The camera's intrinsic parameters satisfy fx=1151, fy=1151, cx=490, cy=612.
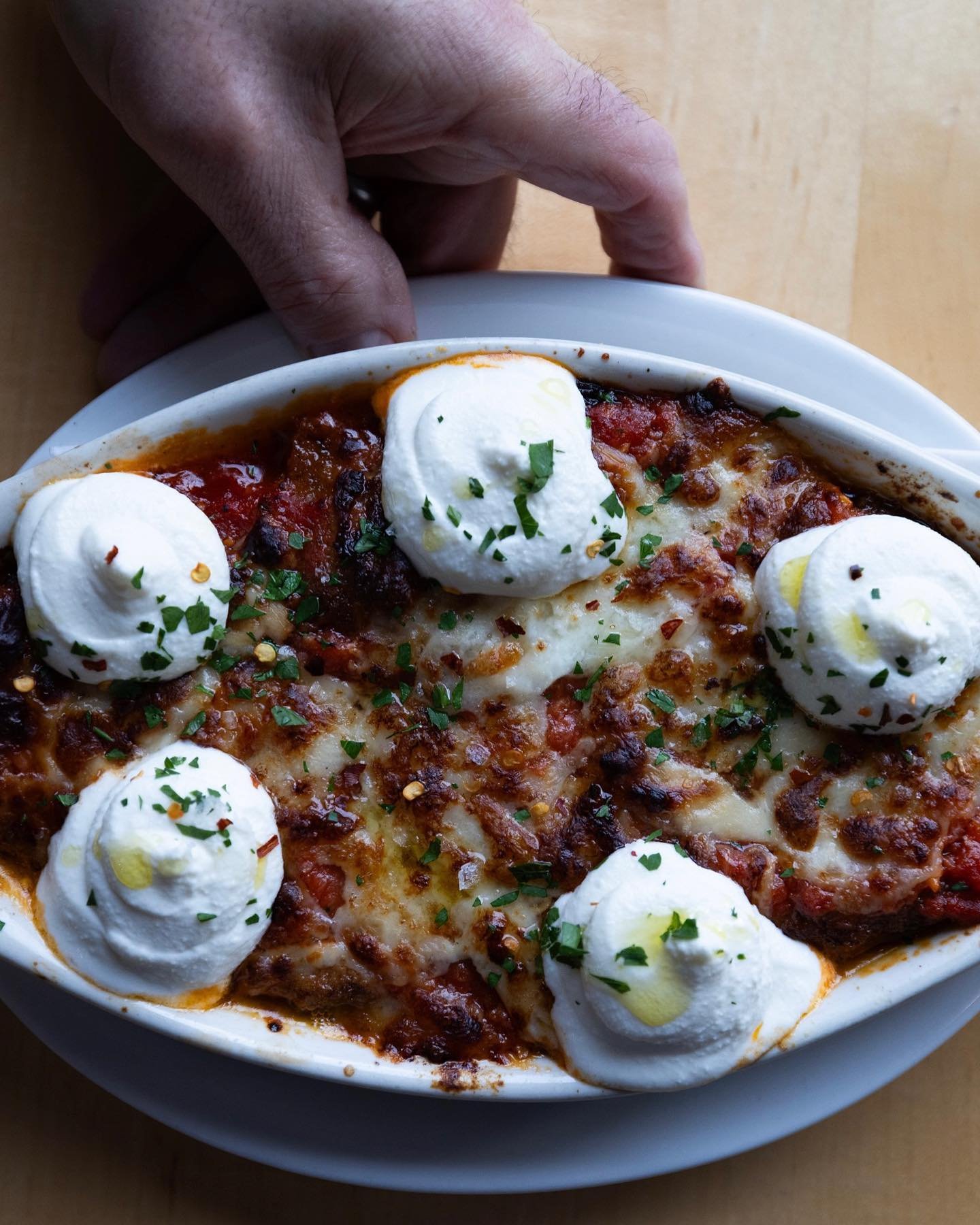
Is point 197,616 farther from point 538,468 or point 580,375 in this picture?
point 580,375

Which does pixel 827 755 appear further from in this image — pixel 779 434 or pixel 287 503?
pixel 287 503

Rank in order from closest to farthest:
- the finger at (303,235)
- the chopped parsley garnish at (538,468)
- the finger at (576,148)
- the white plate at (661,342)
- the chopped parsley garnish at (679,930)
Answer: the chopped parsley garnish at (679,930) < the chopped parsley garnish at (538,468) < the finger at (303,235) < the finger at (576,148) < the white plate at (661,342)

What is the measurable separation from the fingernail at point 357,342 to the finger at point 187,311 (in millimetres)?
354

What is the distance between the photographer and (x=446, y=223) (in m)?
2.58

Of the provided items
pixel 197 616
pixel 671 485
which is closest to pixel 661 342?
pixel 671 485

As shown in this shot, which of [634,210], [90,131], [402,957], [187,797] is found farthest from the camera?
[90,131]

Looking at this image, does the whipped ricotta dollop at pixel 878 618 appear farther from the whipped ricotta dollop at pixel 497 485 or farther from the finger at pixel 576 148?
the finger at pixel 576 148

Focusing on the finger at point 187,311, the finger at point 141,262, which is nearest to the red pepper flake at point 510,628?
the finger at point 187,311

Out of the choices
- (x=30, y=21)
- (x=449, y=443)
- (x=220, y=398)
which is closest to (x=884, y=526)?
(x=449, y=443)

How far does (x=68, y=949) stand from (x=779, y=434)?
1.60 metres

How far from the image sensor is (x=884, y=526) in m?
2.00

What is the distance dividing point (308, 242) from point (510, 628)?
0.86 metres

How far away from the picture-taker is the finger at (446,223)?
2582 millimetres

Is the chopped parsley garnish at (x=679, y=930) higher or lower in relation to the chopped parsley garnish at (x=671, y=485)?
lower
